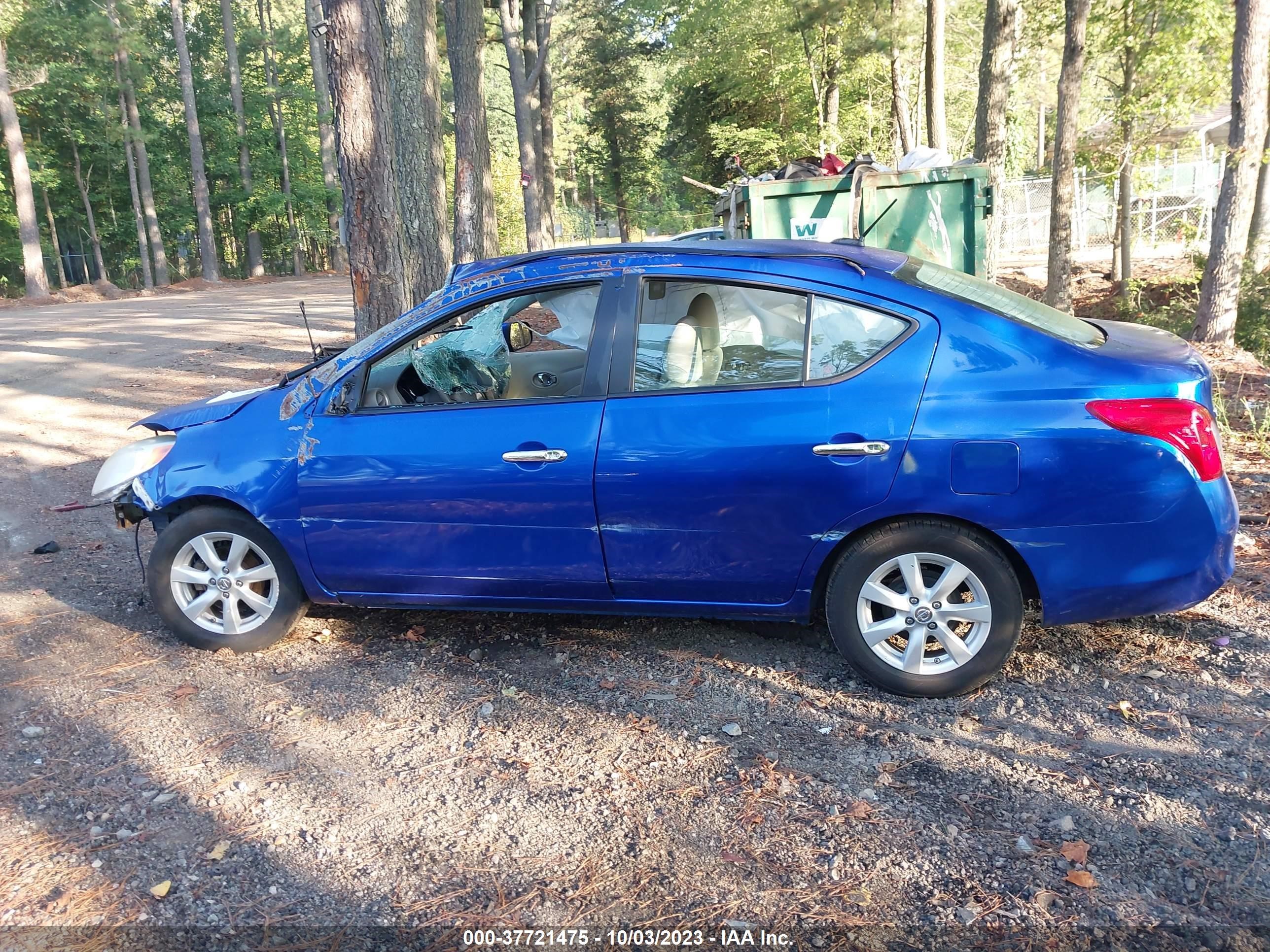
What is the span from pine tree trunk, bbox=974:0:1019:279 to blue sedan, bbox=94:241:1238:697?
9924 mm

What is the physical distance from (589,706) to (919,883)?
5.02 ft

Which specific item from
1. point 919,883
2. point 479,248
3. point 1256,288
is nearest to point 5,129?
point 479,248

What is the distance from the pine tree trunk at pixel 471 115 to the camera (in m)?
13.9

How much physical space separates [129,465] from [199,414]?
40 cm

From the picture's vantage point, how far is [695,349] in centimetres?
393

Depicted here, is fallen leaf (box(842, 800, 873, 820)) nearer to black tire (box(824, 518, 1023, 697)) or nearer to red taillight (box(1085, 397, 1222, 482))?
black tire (box(824, 518, 1023, 697))

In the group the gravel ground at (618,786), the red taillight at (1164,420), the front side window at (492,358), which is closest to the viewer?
the gravel ground at (618,786)

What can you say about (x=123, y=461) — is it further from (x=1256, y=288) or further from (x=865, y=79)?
(x=865, y=79)

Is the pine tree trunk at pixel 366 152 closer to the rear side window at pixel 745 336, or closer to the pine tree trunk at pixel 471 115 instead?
the rear side window at pixel 745 336

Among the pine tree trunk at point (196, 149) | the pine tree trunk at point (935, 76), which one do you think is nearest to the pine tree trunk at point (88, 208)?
the pine tree trunk at point (196, 149)

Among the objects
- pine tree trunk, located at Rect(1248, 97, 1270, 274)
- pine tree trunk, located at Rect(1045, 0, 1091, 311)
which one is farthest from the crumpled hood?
pine tree trunk, located at Rect(1248, 97, 1270, 274)

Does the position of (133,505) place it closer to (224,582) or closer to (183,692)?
(224,582)

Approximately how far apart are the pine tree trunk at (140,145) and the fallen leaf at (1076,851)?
3956cm

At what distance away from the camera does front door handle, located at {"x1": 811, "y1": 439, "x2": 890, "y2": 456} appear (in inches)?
140
